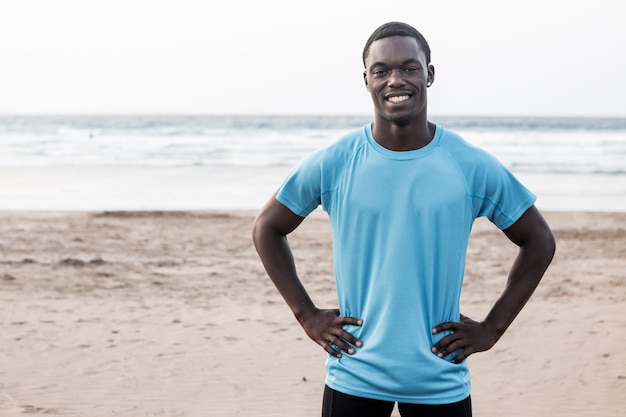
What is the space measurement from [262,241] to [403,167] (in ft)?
1.74

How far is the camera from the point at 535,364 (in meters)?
6.40

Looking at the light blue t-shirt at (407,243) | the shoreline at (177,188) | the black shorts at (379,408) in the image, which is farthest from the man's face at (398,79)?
the shoreline at (177,188)

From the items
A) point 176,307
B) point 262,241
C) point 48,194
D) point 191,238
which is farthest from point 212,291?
point 48,194

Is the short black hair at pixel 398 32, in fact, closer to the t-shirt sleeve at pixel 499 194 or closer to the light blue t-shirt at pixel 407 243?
the light blue t-shirt at pixel 407 243

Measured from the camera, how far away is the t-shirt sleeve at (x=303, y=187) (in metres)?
2.44

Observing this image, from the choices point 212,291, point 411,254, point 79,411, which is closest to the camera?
point 411,254

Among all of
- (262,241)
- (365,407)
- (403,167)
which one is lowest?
(365,407)

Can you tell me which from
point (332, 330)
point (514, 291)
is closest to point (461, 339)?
point (514, 291)

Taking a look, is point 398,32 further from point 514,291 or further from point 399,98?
point 514,291

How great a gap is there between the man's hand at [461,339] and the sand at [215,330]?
328 cm

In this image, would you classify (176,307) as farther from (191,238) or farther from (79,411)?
(191,238)

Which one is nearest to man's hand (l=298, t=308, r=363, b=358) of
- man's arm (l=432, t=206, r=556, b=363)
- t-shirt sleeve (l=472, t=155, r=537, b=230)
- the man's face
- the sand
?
man's arm (l=432, t=206, r=556, b=363)

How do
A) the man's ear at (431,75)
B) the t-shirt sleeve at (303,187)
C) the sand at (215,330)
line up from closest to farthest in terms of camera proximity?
the t-shirt sleeve at (303,187)
the man's ear at (431,75)
the sand at (215,330)

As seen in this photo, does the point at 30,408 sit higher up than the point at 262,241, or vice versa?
the point at 262,241
